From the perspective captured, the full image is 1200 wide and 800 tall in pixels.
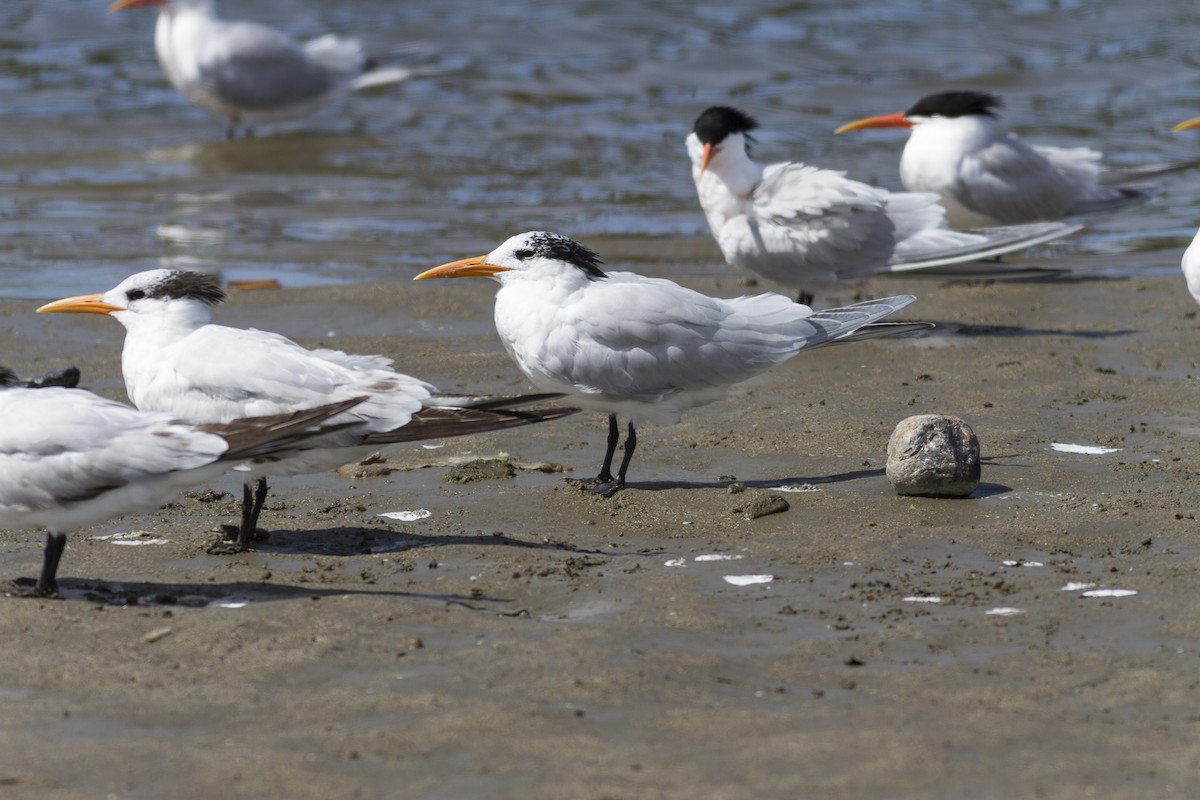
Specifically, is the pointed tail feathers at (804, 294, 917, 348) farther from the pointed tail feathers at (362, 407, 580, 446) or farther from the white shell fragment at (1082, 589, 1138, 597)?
the white shell fragment at (1082, 589, 1138, 597)

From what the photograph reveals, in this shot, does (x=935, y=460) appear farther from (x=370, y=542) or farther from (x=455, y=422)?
(x=370, y=542)

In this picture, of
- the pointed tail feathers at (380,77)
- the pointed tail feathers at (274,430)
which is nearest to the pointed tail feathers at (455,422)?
the pointed tail feathers at (274,430)

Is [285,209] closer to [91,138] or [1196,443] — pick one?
[91,138]

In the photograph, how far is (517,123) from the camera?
13625 mm

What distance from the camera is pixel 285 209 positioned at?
1055 cm

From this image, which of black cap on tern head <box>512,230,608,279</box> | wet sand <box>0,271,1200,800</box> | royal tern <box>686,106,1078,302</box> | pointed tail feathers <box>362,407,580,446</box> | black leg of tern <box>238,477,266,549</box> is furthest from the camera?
royal tern <box>686,106,1078,302</box>

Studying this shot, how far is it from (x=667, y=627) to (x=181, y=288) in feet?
6.56

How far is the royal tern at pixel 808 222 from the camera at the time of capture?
7406 mm

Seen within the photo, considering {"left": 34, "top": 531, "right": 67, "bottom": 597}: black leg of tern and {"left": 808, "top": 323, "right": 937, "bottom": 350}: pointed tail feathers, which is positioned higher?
{"left": 808, "top": 323, "right": 937, "bottom": 350}: pointed tail feathers

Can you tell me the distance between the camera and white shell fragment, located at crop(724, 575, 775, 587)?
13.4 feet

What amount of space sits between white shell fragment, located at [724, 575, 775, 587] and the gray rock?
0.85 m

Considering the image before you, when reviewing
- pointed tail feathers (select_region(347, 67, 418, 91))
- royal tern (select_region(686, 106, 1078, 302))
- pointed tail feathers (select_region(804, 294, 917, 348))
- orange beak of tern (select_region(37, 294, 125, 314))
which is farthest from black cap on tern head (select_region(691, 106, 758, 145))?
pointed tail feathers (select_region(347, 67, 418, 91))

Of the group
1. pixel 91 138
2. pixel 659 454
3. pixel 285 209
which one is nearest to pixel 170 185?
pixel 285 209

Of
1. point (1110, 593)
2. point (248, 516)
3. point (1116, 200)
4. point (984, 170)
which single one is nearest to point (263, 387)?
point (248, 516)
